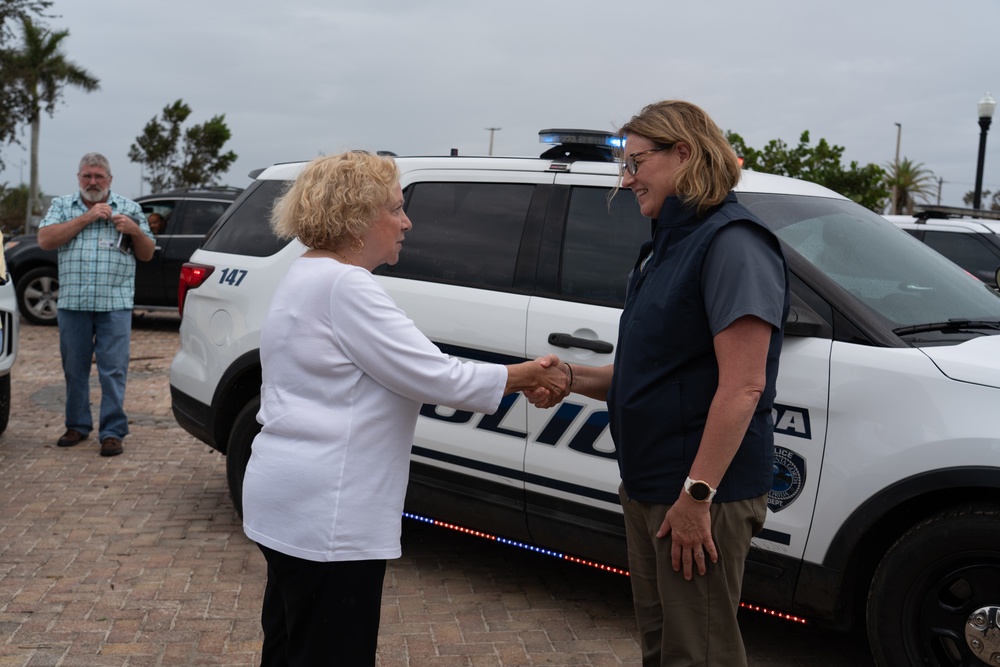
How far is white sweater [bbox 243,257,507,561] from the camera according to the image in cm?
234

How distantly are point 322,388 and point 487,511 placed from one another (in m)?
1.98

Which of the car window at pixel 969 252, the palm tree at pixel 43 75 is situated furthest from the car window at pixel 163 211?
the palm tree at pixel 43 75

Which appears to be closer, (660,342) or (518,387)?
(660,342)

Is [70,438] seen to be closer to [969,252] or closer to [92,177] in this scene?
[92,177]

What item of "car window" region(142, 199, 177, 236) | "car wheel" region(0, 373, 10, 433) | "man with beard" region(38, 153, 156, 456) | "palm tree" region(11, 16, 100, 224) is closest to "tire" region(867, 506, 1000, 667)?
"man with beard" region(38, 153, 156, 456)

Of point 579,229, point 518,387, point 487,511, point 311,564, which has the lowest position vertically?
point 487,511

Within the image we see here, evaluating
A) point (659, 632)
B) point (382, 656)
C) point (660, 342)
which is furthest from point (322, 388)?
point (382, 656)

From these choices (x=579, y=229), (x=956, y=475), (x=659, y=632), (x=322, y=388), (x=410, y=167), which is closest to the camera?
(x=322, y=388)

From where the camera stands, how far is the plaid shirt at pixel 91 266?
6.68 m

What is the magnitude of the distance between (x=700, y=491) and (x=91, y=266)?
545 cm

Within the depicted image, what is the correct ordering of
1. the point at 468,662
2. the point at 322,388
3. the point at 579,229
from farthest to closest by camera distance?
the point at 579,229
the point at 468,662
the point at 322,388

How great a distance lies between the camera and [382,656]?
3820 mm

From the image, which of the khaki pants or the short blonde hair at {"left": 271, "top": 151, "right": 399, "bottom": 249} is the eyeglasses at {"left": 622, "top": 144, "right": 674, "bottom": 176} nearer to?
the short blonde hair at {"left": 271, "top": 151, "right": 399, "bottom": 249}

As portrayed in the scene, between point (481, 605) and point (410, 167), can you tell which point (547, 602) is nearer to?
point (481, 605)
